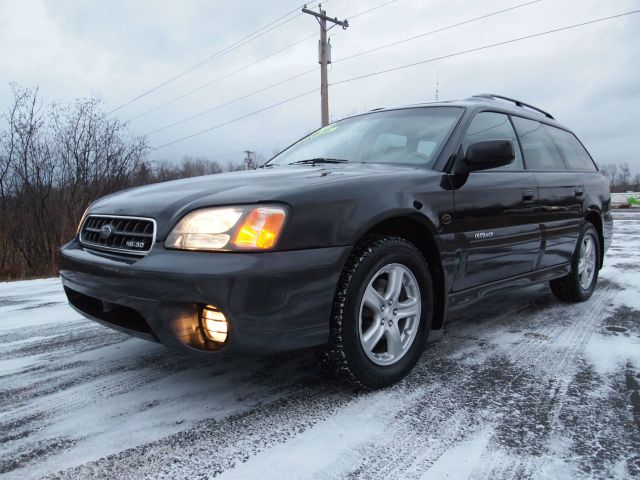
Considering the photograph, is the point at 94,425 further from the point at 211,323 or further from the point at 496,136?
the point at 496,136

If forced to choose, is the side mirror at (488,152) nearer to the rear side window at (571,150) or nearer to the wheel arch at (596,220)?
the rear side window at (571,150)

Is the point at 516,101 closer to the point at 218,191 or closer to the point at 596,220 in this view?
the point at 596,220

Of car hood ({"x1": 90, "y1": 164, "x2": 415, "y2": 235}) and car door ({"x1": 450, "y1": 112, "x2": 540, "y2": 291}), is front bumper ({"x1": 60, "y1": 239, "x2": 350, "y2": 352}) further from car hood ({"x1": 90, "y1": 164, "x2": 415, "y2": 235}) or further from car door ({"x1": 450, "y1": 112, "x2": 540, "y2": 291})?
car door ({"x1": 450, "y1": 112, "x2": 540, "y2": 291})

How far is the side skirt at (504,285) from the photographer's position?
2748 mm

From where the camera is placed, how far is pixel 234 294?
1824 mm

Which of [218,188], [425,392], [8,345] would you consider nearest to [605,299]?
[425,392]

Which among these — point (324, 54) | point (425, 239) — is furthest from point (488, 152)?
point (324, 54)

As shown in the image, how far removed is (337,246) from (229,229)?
466mm

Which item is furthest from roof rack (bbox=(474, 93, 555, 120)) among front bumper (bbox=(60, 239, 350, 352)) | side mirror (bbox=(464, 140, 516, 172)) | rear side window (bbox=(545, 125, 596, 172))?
front bumper (bbox=(60, 239, 350, 352))

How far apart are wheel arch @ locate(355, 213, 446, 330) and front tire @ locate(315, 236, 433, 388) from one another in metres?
0.09

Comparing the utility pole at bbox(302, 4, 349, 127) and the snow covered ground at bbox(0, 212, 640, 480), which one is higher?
the utility pole at bbox(302, 4, 349, 127)

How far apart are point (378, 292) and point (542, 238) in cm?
175

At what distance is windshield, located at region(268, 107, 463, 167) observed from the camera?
115 inches

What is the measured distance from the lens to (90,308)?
244 centimetres
